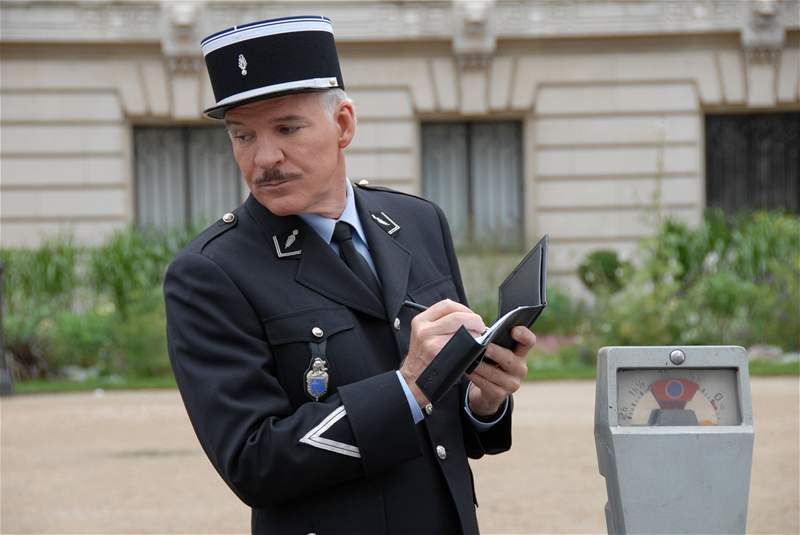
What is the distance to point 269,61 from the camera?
9.68 feet

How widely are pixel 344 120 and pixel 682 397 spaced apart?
1.24 m

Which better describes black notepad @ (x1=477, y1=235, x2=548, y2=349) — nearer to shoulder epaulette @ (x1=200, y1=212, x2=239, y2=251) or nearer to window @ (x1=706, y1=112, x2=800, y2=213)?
shoulder epaulette @ (x1=200, y1=212, x2=239, y2=251)

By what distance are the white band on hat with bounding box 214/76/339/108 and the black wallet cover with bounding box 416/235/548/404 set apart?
0.65m

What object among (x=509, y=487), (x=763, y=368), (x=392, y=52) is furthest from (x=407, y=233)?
(x=392, y=52)

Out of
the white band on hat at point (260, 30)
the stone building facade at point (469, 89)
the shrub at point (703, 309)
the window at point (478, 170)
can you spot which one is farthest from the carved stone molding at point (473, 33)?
the white band on hat at point (260, 30)

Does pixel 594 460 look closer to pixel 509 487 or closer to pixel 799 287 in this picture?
pixel 509 487

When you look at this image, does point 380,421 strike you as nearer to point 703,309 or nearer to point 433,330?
point 433,330

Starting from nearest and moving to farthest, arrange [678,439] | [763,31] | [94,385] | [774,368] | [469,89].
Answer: [678,439] → [774,368] → [94,385] → [763,31] → [469,89]

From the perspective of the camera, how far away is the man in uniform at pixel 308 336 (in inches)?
110

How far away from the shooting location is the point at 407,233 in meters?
3.32

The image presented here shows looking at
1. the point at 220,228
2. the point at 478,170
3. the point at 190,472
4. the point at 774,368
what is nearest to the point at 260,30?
the point at 220,228

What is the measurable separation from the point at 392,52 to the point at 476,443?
18412 millimetres

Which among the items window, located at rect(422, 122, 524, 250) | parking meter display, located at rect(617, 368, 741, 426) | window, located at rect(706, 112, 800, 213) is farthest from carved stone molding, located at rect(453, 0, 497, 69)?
parking meter display, located at rect(617, 368, 741, 426)

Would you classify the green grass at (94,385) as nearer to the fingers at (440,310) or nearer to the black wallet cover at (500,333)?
the black wallet cover at (500,333)
